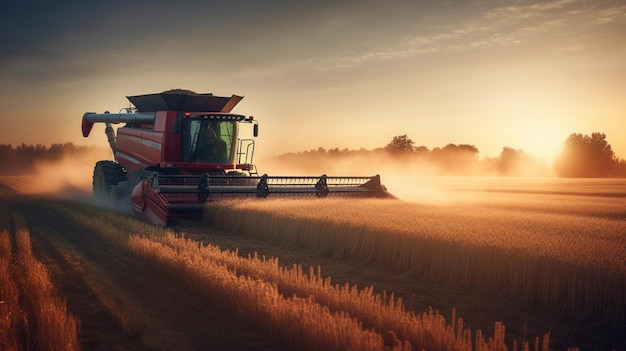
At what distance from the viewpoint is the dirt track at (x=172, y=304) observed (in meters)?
5.48

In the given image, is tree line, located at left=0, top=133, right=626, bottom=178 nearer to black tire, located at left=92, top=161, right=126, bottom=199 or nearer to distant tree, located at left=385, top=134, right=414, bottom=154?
distant tree, located at left=385, top=134, right=414, bottom=154

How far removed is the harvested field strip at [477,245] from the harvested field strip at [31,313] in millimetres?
4893

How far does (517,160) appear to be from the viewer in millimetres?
55781

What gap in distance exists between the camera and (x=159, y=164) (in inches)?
658

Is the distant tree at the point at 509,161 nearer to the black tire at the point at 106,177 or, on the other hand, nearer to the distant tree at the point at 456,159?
the distant tree at the point at 456,159

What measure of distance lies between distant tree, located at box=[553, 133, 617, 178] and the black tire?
4818cm

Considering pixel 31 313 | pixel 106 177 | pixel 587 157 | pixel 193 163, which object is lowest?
pixel 31 313

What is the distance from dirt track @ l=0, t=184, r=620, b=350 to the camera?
18.0ft

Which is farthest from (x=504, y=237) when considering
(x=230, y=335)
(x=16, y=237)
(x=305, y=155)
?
(x=305, y=155)

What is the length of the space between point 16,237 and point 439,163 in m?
45.4

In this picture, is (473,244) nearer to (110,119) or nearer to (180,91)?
(180,91)

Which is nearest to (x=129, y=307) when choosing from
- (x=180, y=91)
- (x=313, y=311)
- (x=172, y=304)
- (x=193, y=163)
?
(x=172, y=304)

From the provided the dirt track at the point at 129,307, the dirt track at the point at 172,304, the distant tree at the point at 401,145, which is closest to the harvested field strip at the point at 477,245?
the dirt track at the point at 172,304

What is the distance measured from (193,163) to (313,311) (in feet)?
37.9
